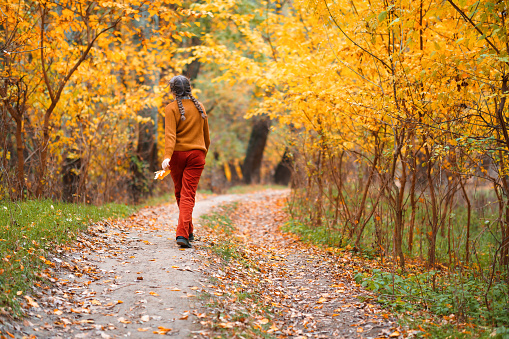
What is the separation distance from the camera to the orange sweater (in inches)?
216

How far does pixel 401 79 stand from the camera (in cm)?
531

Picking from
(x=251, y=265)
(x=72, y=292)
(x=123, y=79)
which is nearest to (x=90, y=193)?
(x=123, y=79)

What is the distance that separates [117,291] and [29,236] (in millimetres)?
1341

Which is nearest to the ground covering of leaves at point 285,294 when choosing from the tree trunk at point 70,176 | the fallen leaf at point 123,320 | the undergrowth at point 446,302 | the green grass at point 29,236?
the undergrowth at point 446,302

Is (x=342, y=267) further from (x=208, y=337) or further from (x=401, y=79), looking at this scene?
(x=208, y=337)

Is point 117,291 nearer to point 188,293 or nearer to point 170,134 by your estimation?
point 188,293

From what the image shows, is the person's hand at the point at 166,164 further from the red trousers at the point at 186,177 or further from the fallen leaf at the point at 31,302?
the fallen leaf at the point at 31,302

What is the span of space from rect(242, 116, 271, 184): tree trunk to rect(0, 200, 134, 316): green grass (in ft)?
48.3

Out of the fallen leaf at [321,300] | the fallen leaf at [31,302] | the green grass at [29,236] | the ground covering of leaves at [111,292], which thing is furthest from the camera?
the fallen leaf at [321,300]

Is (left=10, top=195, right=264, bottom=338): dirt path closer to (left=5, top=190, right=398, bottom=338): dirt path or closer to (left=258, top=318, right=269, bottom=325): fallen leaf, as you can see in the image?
(left=5, top=190, right=398, bottom=338): dirt path

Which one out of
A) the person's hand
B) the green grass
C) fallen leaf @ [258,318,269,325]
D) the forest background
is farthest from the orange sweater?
fallen leaf @ [258,318,269,325]

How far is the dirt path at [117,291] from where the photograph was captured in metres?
3.48

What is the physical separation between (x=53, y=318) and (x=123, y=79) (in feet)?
28.6

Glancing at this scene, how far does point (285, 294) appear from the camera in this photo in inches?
209
